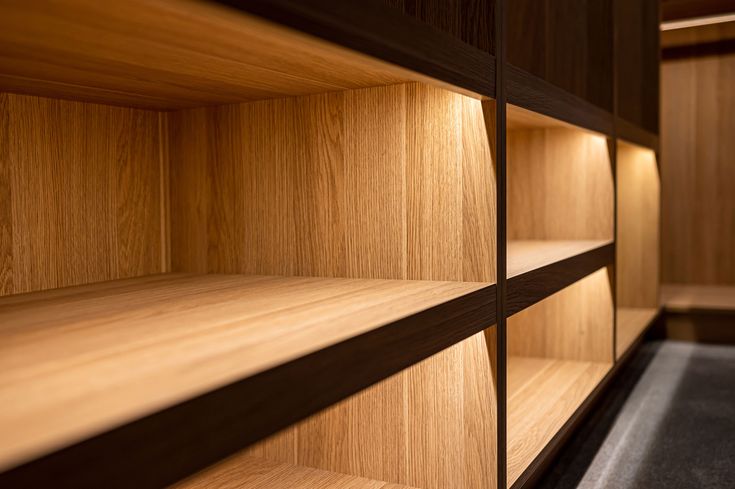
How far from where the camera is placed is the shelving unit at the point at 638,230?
290 centimetres

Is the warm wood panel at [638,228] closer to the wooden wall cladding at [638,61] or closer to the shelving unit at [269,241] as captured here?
the wooden wall cladding at [638,61]

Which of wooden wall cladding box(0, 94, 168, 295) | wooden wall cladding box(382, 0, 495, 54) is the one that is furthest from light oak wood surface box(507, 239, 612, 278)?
wooden wall cladding box(0, 94, 168, 295)

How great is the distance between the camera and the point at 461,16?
0.97 meters

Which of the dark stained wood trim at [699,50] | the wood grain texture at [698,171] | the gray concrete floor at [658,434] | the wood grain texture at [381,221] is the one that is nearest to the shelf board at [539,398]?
the gray concrete floor at [658,434]

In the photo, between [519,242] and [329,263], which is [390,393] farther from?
[519,242]

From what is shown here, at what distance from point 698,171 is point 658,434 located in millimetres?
2108

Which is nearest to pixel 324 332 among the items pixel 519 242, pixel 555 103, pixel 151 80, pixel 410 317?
pixel 410 317

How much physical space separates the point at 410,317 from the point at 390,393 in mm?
354

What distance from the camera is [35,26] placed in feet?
2.07

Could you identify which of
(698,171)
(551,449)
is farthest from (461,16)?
(698,171)

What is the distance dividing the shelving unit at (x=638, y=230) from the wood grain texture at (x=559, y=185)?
3.19 ft

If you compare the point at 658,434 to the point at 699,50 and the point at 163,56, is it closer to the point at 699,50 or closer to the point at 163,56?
the point at 163,56

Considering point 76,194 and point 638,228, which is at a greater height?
point 76,194

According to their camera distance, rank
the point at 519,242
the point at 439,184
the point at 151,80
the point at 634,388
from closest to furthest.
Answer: the point at 151,80 < the point at 439,184 < the point at 519,242 < the point at 634,388
